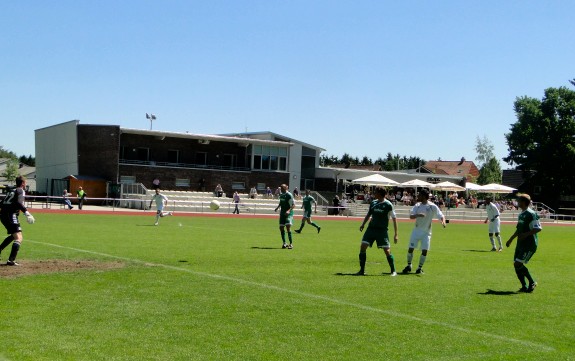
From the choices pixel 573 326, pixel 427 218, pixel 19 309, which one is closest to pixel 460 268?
pixel 427 218

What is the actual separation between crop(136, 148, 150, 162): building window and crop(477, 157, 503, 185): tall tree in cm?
5311

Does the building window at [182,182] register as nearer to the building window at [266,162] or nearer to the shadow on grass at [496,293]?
the building window at [266,162]

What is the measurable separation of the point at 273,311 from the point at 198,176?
56.7m

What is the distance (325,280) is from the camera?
14070mm

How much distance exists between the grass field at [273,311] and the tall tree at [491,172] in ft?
271

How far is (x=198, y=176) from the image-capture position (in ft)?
218

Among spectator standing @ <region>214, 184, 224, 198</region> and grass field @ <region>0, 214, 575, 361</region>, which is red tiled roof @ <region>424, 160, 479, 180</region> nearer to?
spectator standing @ <region>214, 184, 224, 198</region>

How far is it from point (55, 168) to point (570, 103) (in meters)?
59.5

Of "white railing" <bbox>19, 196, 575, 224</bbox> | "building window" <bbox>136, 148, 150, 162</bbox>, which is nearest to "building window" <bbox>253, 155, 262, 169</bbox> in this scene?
"white railing" <bbox>19, 196, 575, 224</bbox>

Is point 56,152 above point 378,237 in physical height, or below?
above

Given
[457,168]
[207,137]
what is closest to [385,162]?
[457,168]

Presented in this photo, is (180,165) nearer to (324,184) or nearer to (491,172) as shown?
(324,184)

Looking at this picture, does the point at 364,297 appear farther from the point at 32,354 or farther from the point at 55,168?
the point at 55,168

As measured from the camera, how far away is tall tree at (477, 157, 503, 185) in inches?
3851
